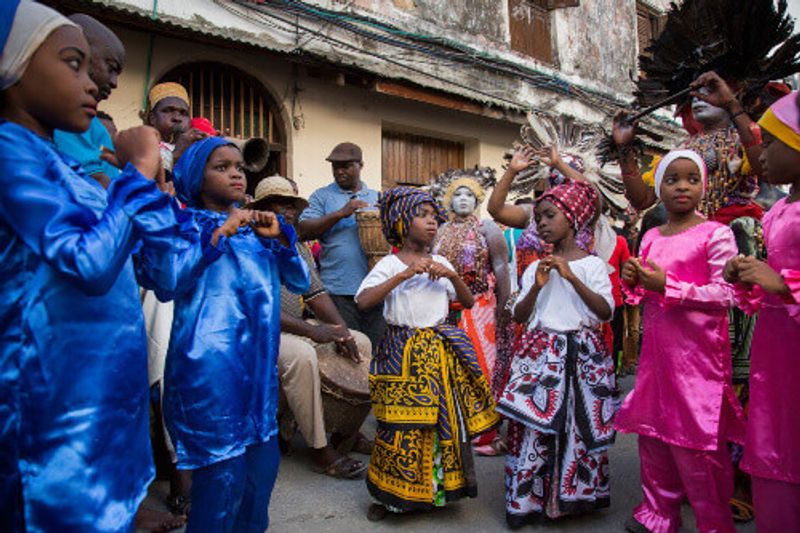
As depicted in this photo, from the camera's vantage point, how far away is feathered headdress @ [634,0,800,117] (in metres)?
3.30

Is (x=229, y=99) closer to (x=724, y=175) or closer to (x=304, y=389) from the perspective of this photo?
(x=304, y=389)

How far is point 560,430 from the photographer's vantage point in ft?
11.0

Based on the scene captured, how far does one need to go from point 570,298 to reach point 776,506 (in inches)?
54.1

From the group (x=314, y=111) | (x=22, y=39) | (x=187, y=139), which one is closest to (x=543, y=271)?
(x=187, y=139)

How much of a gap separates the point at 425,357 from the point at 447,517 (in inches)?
35.1

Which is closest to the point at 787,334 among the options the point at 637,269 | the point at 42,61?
the point at 637,269

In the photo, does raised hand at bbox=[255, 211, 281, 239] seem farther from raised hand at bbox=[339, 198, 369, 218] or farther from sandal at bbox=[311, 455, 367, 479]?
raised hand at bbox=[339, 198, 369, 218]

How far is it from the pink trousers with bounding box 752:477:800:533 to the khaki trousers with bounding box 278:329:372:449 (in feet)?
8.19

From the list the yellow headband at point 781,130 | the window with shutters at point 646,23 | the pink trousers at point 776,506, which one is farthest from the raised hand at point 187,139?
the window with shutters at point 646,23

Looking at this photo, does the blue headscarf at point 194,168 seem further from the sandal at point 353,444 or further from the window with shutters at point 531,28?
the window with shutters at point 531,28

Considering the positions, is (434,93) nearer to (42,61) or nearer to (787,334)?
(787,334)

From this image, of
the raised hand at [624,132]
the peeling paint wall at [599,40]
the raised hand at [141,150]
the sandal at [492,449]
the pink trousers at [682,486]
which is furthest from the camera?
the peeling paint wall at [599,40]

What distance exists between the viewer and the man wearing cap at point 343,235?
5160 mm

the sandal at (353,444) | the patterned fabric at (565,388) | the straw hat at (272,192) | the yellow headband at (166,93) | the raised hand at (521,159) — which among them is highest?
the yellow headband at (166,93)
